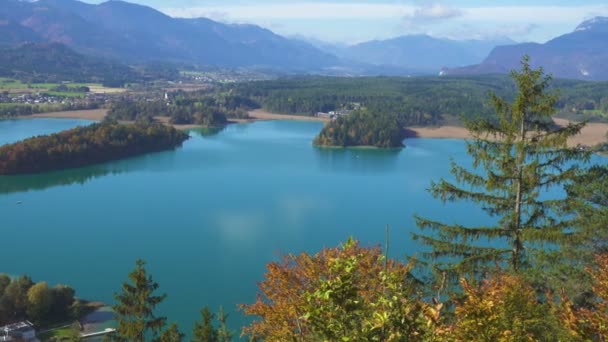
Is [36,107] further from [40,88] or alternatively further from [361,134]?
[361,134]

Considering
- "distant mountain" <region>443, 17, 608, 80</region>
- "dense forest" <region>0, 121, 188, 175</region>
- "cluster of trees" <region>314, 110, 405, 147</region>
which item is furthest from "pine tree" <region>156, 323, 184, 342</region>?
"distant mountain" <region>443, 17, 608, 80</region>

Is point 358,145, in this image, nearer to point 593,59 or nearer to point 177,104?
point 177,104

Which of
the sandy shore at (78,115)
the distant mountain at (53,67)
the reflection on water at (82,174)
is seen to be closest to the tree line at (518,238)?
the reflection on water at (82,174)

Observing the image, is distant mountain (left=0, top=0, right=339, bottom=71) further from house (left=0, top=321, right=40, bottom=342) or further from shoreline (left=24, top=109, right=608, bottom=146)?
house (left=0, top=321, right=40, bottom=342)

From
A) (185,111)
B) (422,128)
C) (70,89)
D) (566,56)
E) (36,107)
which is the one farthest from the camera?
(566,56)

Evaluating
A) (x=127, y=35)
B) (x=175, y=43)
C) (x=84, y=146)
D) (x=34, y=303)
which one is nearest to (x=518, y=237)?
(x=34, y=303)
